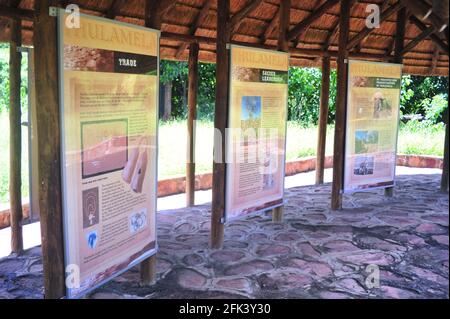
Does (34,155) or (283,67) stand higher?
(283,67)

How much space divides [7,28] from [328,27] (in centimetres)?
673

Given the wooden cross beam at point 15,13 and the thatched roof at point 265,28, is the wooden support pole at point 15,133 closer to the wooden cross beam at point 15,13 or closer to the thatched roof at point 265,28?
the wooden cross beam at point 15,13

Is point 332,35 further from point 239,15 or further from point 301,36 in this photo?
point 239,15

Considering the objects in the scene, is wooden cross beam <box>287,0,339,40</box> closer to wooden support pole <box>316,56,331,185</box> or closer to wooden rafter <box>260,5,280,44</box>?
wooden rafter <box>260,5,280,44</box>

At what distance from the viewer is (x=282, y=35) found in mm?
7199

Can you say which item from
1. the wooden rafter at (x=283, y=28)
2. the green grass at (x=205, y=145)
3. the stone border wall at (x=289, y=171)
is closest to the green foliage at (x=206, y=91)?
the green grass at (x=205, y=145)

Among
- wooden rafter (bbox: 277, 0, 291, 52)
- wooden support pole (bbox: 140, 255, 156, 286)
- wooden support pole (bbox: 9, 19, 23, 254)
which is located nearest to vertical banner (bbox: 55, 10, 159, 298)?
wooden support pole (bbox: 140, 255, 156, 286)

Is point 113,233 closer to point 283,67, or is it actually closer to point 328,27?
point 283,67

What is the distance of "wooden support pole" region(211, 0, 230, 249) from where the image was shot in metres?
5.73

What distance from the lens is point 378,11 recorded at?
948 centimetres

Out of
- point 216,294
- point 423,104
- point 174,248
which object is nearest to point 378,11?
point 174,248

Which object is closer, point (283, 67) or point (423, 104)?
point (283, 67)

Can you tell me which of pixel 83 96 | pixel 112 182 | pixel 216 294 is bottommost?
pixel 216 294

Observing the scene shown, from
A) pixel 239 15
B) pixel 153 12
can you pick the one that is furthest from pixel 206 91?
pixel 153 12
